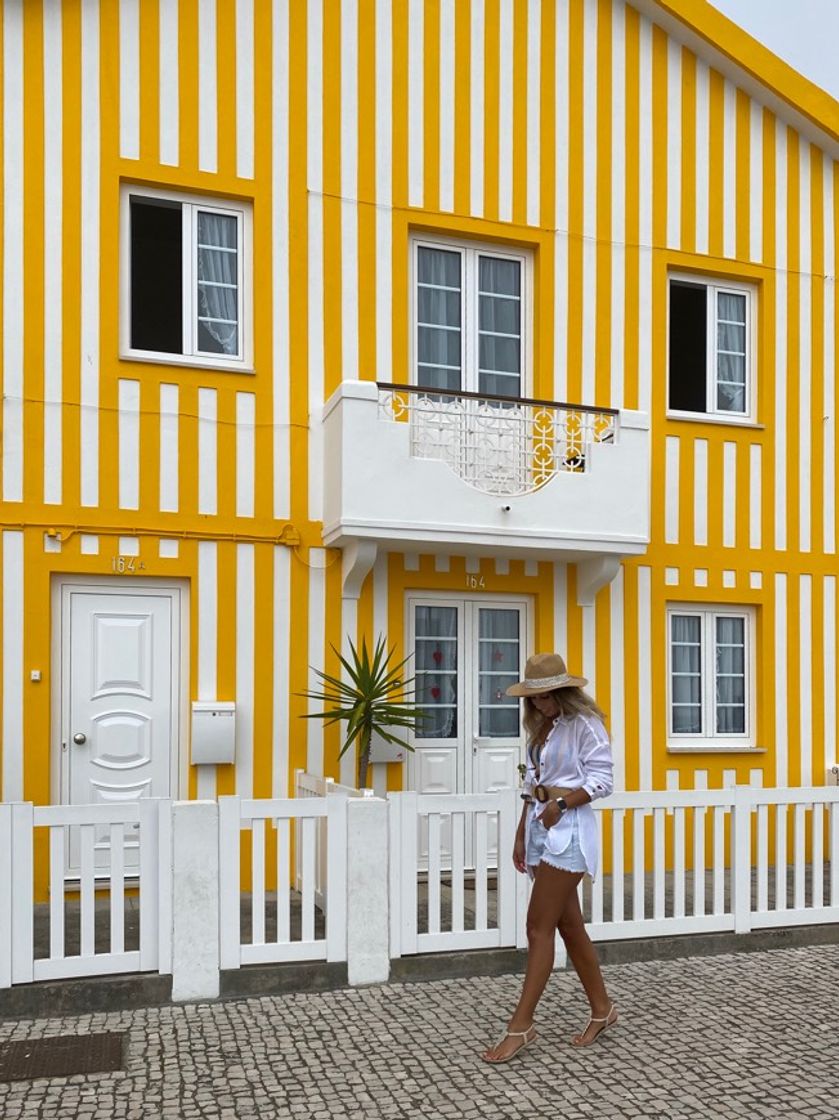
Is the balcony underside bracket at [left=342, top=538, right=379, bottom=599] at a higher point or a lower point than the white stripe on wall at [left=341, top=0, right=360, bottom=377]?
lower

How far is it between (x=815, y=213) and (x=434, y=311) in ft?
13.4

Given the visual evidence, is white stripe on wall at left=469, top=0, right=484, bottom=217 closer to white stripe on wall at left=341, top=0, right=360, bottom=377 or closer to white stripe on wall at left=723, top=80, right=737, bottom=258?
white stripe on wall at left=341, top=0, right=360, bottom=377

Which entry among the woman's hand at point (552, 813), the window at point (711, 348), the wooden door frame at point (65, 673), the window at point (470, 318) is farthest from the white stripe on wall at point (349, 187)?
the woman's hand at point (552, 813)

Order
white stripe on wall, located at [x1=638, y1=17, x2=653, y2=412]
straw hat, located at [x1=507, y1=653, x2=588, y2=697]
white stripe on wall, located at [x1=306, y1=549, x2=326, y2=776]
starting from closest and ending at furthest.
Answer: straw hat, located at [x1=507, y1=653, x2=588, y2=697], white stripe on wall, located at [x1=306, y1=549, x2=326, y2=776], white stripe on wall, located at [x1=638, y1=17, x2=653, y2=412]

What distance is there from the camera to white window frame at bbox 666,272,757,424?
11023 millimetres

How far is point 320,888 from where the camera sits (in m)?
7.67

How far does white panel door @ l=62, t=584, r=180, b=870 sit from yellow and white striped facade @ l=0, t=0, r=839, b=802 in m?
0.16

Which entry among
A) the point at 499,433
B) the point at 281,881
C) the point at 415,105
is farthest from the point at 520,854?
the point at 415,105

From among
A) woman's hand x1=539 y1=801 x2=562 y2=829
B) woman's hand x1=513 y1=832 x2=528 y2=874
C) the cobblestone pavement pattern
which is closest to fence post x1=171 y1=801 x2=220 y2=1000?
the cobblestone pavement pattern

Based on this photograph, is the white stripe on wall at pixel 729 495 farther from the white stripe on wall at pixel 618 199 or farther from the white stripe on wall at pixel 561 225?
the white stripe on wall at pixel 561 225

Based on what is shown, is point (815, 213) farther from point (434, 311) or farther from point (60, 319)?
point (60, 319)

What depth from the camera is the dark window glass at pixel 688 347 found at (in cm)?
1102

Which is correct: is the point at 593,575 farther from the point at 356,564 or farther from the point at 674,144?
the point at 674,144

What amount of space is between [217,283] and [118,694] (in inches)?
129
